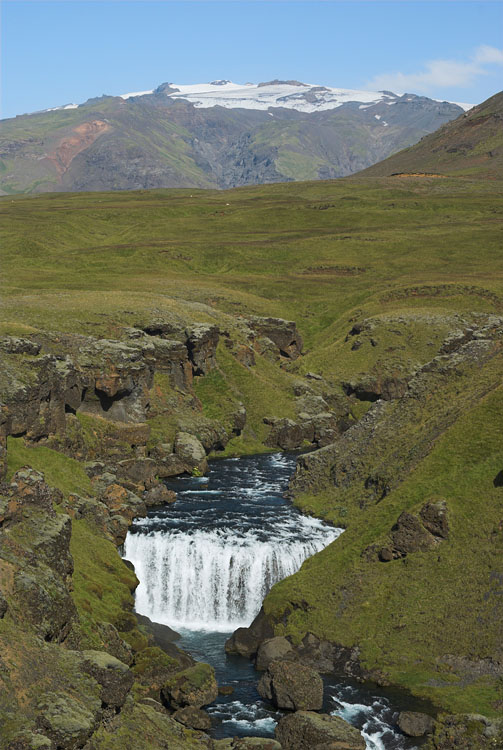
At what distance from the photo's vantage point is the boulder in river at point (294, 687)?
42.9 meters

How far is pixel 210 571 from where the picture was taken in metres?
61.2

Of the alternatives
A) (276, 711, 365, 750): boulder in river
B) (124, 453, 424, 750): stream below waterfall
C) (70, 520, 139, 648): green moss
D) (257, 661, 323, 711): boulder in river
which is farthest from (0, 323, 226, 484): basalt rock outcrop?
(276, 711, 365, 750): boulder in river

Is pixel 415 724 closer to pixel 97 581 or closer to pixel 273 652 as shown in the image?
pixel 273 652

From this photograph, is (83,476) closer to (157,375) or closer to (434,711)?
(157,375)

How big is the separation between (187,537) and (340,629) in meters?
18.2

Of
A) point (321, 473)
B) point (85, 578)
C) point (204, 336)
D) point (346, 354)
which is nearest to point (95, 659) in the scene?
point (85, 578)

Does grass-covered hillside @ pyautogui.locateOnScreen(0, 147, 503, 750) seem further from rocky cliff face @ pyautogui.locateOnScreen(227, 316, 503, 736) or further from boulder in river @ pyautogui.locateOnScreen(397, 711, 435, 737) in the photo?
boulder in river @ pyautogui.locateOnScreen(397, 711, 435, 737)

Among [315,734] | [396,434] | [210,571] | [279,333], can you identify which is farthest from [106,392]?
[315,734]

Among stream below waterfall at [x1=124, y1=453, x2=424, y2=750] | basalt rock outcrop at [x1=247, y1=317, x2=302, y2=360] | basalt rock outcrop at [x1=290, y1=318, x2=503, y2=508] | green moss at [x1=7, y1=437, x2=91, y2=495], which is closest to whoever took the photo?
stream below waterfall at [x1=124, y1=453, x2=424, y2=750]

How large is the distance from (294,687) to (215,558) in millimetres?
19639

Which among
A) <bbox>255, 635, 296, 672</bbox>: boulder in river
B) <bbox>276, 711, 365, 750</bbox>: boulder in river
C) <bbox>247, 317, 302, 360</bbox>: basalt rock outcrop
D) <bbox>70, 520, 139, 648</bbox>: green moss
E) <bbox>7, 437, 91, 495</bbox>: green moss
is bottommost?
<bbox>255, 635, 296, 672</bbox>: boulder in river

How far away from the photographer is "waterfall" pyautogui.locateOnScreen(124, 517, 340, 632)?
58.9m

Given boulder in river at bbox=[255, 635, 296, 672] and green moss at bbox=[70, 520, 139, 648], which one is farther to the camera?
boulder in river at bbox=[255, 635, 296, 672]

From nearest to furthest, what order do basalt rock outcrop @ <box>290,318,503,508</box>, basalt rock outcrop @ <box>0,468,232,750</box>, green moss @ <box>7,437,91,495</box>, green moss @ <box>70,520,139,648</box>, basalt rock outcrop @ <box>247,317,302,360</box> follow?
basalt rock outcrop @ <box>0,468,232,750</box> → green moss @ <box>70,520,139,648</box> → green moss @ <box>7,437,91,495</box> → basalt rock outcrop @ <box>290,318,503,508</box> → basalt rock outcrop @ <box>247,317,302,360</box>
